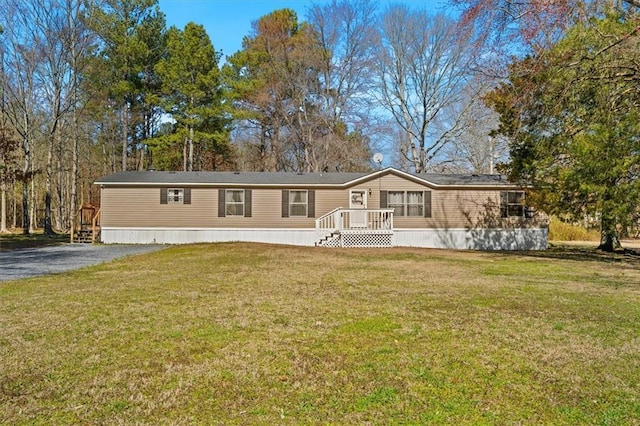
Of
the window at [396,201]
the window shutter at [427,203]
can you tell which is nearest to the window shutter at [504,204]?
the window shutter at [427,203]

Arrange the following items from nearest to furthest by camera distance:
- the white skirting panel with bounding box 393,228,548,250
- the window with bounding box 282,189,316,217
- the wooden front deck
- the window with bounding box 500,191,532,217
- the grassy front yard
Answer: the grassy front yard, the wooden front deck, the window with bounding box 282,189,316,217, the white skirting panel with bounding box 393,228,548,250, the window with bounding box 500,191,532,217

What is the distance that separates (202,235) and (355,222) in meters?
6.31

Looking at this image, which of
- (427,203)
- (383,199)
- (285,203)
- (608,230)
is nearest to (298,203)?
(285,203)

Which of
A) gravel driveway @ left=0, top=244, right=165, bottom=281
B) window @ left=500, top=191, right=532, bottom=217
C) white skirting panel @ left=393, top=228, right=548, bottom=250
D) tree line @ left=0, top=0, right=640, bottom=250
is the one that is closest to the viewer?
gravel driveway @ left=0, top=244, right=165, bottom=281

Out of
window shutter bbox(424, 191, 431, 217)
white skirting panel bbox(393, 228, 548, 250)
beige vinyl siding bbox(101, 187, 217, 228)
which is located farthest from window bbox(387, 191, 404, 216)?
beige vinyl siding bbox(101, 187, 217, 228)

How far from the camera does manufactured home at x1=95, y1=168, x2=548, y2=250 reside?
1775cm

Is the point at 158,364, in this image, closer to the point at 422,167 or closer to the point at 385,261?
the point at 385,261

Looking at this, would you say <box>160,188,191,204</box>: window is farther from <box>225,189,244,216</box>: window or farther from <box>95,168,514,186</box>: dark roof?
<box>225,189,244,216</box>: window

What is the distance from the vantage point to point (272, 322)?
16.4 ft

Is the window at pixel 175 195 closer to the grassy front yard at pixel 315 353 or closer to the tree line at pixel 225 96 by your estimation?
the tree line at pixel 225 96

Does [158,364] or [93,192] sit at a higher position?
[93,192]

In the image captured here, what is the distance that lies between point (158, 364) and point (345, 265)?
7630 mm

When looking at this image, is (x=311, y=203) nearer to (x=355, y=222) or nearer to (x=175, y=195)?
(x=355, y=222)

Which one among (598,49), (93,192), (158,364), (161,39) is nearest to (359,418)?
(158,364)
